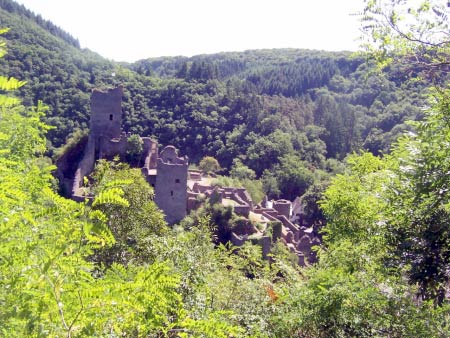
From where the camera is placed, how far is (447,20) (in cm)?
548

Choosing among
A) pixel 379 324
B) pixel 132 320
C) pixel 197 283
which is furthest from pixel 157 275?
pixel 197 283

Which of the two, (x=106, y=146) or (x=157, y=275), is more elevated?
(x=157, y=275)

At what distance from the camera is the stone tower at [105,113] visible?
113 feet

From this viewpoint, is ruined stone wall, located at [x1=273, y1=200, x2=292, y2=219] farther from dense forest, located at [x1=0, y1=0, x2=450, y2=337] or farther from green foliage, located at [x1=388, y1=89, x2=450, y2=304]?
green foliage, located at [x1=388, y1=89, x2=450, y2=304]

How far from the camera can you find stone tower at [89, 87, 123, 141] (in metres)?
34.4

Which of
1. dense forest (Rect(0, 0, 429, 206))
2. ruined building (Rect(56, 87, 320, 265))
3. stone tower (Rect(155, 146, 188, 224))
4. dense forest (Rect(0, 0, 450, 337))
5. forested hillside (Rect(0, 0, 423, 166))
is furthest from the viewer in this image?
forested hillside (Rect(0, 0, 423, 166))

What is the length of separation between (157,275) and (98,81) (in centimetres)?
7597

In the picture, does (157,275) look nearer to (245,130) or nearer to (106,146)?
(106,146)

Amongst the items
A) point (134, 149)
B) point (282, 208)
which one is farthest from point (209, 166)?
point (134, 149)

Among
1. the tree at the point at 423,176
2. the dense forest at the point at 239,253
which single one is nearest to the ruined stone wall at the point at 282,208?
the dense forest at the point at 239,253

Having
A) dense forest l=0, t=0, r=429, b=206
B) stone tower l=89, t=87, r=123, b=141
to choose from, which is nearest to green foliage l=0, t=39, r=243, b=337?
stone tower l=89, t=87, r=123, b=141

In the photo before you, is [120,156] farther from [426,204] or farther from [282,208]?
[426,204]

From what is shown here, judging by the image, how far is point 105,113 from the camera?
3475 centimetres

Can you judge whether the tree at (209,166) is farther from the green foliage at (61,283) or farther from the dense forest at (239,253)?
the green foliage at (61,283)
